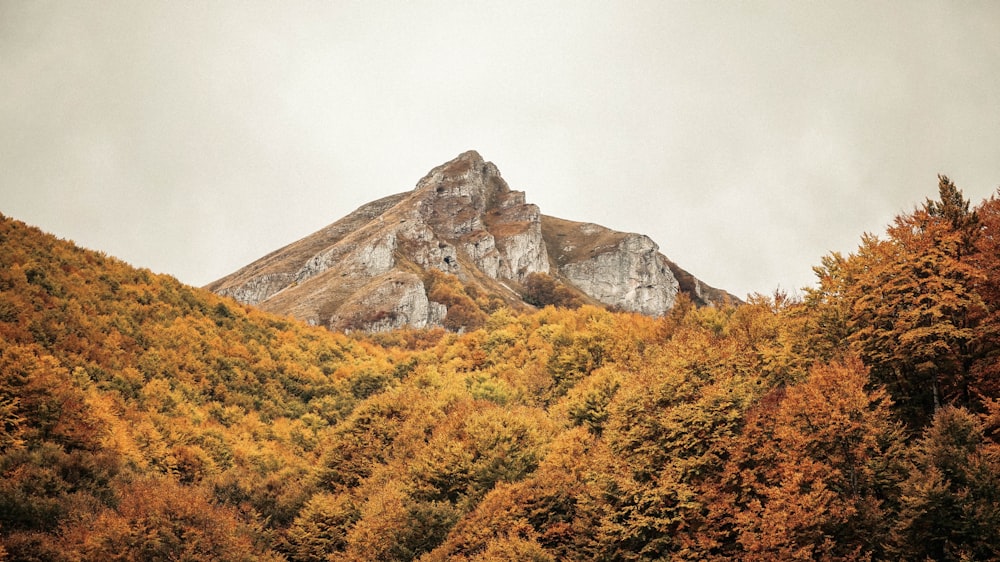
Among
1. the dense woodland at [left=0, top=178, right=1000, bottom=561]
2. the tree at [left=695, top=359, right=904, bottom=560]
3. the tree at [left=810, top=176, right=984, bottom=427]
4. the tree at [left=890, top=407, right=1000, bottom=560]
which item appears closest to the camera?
the tree at [left=890, top=407, right=1000, bottom=560]

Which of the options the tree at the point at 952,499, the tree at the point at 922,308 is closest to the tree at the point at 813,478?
the tree at the point at 952,499

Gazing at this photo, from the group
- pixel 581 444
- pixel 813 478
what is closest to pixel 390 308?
pixel 581 444

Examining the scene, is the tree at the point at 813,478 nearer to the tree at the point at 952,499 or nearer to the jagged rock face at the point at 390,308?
the tree at the point at 952,499

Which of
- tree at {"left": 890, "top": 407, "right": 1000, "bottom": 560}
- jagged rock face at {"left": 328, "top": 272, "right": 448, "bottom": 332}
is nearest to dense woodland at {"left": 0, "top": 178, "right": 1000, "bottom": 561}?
tree at {"left": 890, "top": 407, "right": 1000, "bottom": 560}

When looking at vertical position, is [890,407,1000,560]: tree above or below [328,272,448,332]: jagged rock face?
below

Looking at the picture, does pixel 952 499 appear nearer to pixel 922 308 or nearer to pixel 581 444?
pixel 922 308

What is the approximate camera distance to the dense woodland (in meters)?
27.7

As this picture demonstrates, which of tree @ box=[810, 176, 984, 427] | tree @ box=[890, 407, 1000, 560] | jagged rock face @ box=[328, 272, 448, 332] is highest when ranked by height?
jagged rock face @ box=[328, 272, 448, 332]

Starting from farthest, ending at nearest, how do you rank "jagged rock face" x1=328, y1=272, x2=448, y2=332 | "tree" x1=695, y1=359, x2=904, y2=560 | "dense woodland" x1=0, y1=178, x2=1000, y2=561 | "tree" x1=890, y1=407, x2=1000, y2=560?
1. "jagged rock face" x1=328, y1=272, x2=448, y2=332
2. "dense woodland" x1=0, y1=178, x2=1000, y2=561
3. "tree" x1=695, y1=359, x2=904, y2=560
4. "tree" x1=890, y1=407, x2=1000, y2=560

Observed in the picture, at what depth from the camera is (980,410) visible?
1216 inches

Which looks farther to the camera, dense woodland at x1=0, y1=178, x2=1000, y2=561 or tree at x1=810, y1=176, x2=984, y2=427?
tree at x1=810, y1=176, x2=984, y2=427

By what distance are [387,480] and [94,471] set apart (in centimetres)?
2146

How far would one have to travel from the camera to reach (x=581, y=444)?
43312 millimetres

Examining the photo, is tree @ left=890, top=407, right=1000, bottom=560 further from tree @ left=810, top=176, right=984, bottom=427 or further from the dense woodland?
tree @ left=810, top=176, right=984, bottom=427
